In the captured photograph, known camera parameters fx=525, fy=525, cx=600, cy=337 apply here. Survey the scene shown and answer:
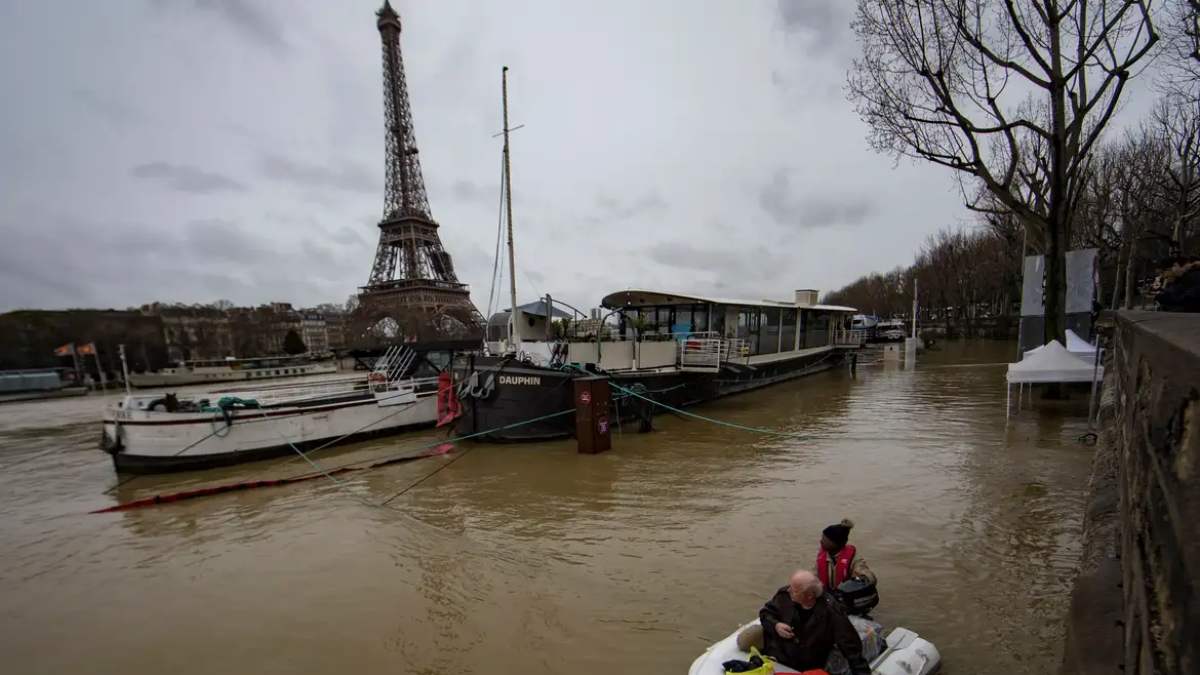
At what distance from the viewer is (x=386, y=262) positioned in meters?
64.6

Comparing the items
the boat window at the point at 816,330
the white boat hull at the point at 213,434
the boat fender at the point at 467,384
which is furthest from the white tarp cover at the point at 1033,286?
the white boat hull at the point at 213,434

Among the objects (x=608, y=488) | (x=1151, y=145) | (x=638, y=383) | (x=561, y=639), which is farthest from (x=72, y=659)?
(x=1151, y=145)

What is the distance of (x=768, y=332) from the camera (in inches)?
857

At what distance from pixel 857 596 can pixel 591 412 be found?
7.67 meters

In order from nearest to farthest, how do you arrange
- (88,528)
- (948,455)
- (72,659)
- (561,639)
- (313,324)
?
1. (561,639)
2. (72,659)
3. (88,528)
4. (948,455)
5. (313,324)

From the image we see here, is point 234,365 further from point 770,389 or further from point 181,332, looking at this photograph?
point 770,389

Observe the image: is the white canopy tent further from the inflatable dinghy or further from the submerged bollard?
the inflatable dinghy

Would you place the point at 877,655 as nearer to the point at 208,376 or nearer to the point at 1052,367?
the point at 1052,367

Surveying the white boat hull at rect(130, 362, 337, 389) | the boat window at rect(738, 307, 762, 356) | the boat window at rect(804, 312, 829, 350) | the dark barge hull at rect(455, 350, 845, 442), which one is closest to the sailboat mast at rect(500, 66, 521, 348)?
the dark barge hull at rect(455, 350, 845, 442)

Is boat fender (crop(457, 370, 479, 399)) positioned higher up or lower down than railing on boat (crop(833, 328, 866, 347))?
lower down

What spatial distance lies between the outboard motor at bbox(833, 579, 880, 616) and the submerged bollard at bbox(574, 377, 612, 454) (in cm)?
758

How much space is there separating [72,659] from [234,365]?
59.7 m

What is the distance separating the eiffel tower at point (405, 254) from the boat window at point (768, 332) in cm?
4299

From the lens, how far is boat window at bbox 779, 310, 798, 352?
2316 cm
